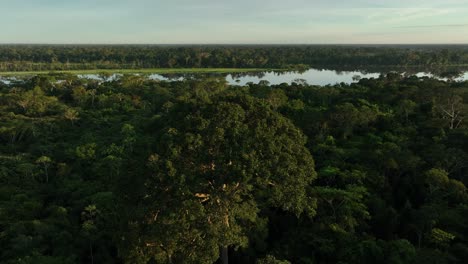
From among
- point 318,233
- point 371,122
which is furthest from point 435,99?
point 318,233

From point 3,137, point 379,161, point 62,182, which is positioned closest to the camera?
point 379,161

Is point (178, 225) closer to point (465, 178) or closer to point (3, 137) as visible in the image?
point (465, 178)

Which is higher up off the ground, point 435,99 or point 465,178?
point 435,99

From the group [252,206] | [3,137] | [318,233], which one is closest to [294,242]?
[318,233]

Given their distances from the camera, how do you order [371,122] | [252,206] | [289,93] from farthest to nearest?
[289,93]
[371,122]
[252,206]

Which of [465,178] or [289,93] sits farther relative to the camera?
[289,93]

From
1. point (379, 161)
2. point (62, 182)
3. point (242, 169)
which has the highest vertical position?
point (242, 169)

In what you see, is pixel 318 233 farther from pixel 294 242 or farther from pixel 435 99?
pixel 435 99
